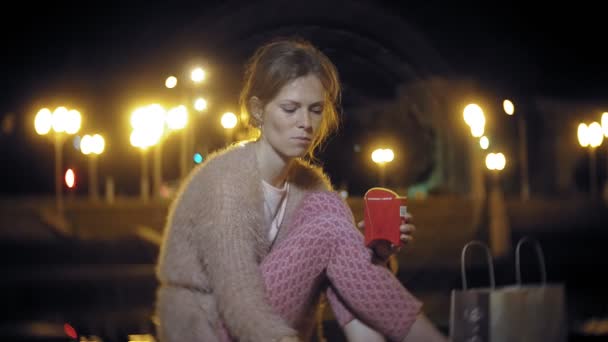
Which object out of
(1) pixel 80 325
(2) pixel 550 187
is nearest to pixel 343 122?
(1) pixel 80 325

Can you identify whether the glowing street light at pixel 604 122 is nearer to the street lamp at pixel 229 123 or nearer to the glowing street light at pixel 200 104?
the glowing street light at pixel 200 104

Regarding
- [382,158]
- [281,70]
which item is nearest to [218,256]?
[281,70]

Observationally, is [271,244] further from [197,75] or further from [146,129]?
[146,129]

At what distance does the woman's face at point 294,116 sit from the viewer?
105 inches

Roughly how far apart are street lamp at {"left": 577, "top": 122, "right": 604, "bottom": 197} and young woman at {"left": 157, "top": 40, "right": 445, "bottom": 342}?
16.1 metres

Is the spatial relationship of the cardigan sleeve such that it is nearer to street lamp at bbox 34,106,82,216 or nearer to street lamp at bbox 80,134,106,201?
street lamp at bbox 34,106,82,216

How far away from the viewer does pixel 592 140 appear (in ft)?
61.3

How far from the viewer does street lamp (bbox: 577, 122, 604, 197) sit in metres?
18.7

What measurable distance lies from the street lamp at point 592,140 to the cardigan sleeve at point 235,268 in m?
16.4

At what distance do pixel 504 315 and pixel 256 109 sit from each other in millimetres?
1095

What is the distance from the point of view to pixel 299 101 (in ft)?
8.77

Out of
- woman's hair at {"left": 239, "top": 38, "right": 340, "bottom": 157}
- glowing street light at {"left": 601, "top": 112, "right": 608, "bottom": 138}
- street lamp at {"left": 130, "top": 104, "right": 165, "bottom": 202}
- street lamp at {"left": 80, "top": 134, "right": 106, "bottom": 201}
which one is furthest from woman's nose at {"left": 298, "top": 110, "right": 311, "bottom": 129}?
glowing street light at {"left": 601, "top": 112, "right": 608, "bottom": 138}

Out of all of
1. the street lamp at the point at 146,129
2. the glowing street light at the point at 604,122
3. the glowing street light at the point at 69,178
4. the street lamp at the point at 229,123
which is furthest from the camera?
the glowing street light at the point at 604,122

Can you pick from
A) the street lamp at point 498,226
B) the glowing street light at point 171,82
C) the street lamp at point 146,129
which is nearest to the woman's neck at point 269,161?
the glowing street light at point 171,82
